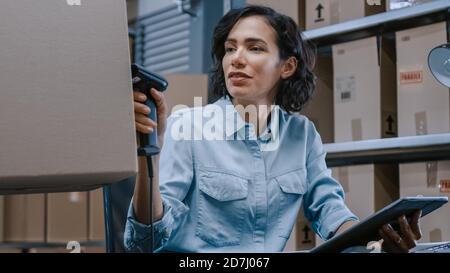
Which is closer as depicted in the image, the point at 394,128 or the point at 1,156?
the point at 1,156

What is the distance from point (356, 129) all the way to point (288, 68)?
63 cm

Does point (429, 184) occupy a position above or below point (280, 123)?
below

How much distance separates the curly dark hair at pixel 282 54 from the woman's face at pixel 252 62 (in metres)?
0.01

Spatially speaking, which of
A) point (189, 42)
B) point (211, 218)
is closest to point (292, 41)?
point (211, 218)

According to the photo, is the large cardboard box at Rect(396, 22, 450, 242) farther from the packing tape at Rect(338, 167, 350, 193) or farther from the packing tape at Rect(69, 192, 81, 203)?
the packing tape at Rect(69, 192, 81, 203)

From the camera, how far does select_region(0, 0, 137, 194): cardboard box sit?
83 centimetres

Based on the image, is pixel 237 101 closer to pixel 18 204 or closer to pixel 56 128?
pixel 56 128

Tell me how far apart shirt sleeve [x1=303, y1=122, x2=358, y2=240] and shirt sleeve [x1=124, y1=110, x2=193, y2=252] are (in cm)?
23

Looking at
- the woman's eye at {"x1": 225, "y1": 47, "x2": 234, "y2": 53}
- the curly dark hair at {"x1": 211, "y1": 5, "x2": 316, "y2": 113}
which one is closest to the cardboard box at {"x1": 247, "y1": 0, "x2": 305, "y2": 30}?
the curly dark hair at {"x1": 211, "y1": 5, "x2": 316, "y2": 113}

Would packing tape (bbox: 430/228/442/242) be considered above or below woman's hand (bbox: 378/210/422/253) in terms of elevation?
below

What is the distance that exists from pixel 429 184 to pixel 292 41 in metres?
0.67

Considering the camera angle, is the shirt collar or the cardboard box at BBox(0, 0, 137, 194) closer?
the cardboard box at BBox(0, 0, 137, 194)

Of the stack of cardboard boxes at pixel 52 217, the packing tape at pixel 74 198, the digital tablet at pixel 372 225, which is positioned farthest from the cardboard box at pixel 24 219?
the digital tablet at pixel 372 225

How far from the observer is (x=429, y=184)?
174 centimetres
